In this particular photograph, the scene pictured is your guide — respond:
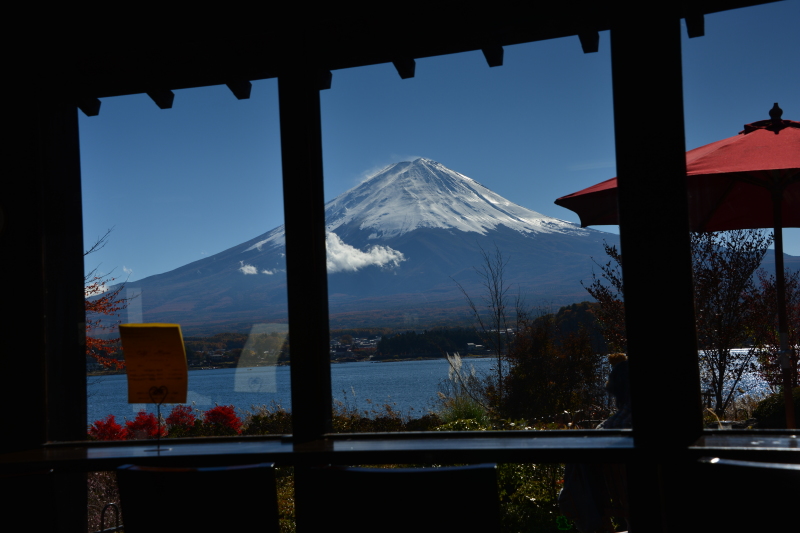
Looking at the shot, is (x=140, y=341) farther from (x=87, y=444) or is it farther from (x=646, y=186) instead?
(x=646, y=186)

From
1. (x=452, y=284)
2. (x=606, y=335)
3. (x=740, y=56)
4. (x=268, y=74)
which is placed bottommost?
(x=606, y=335)

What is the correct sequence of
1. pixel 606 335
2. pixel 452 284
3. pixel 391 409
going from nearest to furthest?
pixel 391 409, pixel 606 335, pixel 452 284

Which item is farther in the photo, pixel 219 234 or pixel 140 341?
pixel 219 234

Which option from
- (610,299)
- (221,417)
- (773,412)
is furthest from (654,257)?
(610,299)

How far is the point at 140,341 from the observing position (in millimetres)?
1944

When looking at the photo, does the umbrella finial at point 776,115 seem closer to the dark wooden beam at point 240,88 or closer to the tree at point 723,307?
the dark wooden beam at point 240,88

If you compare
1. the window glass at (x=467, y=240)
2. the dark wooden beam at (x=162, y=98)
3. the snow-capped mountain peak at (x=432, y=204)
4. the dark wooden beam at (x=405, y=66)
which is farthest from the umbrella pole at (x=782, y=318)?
the dark wooden beam at (x=162, y=98)

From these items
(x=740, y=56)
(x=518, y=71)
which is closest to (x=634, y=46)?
(x=518, y=71)

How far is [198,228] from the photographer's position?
321cm

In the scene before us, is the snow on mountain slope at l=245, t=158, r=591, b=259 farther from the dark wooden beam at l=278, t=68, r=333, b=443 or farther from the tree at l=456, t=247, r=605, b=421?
the dark wooden beam at l=278, t=68, r=333, b=443

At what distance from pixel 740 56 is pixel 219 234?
2.65 m

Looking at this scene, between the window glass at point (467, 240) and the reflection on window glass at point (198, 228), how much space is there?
0.33 m

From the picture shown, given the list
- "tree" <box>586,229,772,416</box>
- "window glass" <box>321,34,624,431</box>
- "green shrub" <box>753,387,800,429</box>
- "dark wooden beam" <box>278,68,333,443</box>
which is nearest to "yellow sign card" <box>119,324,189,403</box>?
"dark wooden beam" <box>278,68,333,443</box>

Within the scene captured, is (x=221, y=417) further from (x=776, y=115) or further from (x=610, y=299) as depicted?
(x=610, y=299)
